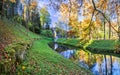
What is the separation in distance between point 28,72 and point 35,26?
2673 inches

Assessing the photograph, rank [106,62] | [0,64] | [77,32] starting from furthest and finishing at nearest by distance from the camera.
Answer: [106,62], [77,32], [0,64]

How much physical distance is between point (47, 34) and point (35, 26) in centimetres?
834

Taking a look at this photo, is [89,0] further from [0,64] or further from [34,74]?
[0,64]

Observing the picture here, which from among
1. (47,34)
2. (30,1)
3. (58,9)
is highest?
(30,1)

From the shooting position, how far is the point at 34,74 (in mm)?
12141

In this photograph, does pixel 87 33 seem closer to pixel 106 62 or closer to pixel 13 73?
pixel 13 73

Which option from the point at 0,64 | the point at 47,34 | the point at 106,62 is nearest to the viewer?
the point at 0,64

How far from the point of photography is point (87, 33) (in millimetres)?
14523

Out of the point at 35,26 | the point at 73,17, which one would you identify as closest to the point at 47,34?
the point at 35,26

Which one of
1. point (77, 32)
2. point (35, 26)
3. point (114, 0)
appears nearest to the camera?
point (114, 0)

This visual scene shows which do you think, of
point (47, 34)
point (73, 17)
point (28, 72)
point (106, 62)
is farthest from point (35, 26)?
point (28, 72)

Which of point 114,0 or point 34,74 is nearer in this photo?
point 34,74

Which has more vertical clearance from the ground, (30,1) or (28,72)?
(30,1)

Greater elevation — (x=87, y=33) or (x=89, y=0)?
(x=89, y=0)
